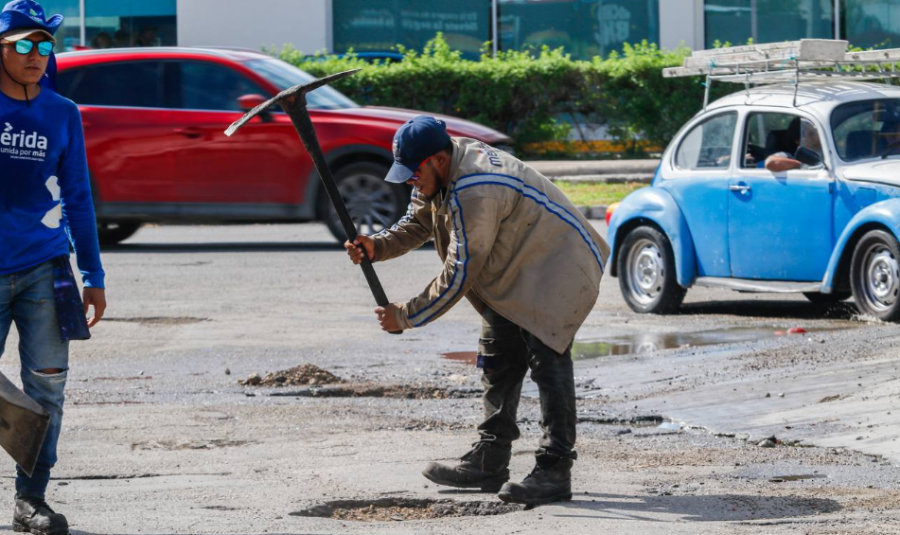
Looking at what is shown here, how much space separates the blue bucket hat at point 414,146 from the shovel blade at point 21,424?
144 centimetres

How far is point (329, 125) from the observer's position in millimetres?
14516

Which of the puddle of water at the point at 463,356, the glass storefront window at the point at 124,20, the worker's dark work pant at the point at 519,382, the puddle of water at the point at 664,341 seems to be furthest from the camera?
the glass storefront window at the point at 124,20

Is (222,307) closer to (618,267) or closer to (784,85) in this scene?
(618,267)

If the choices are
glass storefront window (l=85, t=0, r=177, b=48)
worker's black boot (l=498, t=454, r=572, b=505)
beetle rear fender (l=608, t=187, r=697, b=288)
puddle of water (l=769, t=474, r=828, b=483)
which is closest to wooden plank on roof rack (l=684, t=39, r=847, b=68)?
beetle rear fender (l=608, t=187, r=697, b=288)

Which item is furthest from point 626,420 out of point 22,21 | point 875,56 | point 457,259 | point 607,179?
point 607,179

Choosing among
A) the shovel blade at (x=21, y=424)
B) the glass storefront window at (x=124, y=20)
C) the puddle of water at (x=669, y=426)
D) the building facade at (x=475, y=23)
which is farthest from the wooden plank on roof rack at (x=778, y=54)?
the glass storefront window at (x=124, y=20)

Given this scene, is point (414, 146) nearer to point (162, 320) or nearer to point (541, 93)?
point (162, 320)

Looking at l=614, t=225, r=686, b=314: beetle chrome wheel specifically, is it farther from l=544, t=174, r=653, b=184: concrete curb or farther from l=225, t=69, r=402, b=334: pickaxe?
l=544, t=174, r=653, b=184: concrete curb

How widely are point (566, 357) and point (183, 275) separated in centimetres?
804

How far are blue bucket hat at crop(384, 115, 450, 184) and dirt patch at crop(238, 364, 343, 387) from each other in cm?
310

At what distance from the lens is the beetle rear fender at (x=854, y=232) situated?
9391mm

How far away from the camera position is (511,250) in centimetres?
536

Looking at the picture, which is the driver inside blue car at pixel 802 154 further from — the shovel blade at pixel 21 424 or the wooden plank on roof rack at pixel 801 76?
the shovel blade at pixel 21 424

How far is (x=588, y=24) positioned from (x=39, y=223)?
23.9 meters
